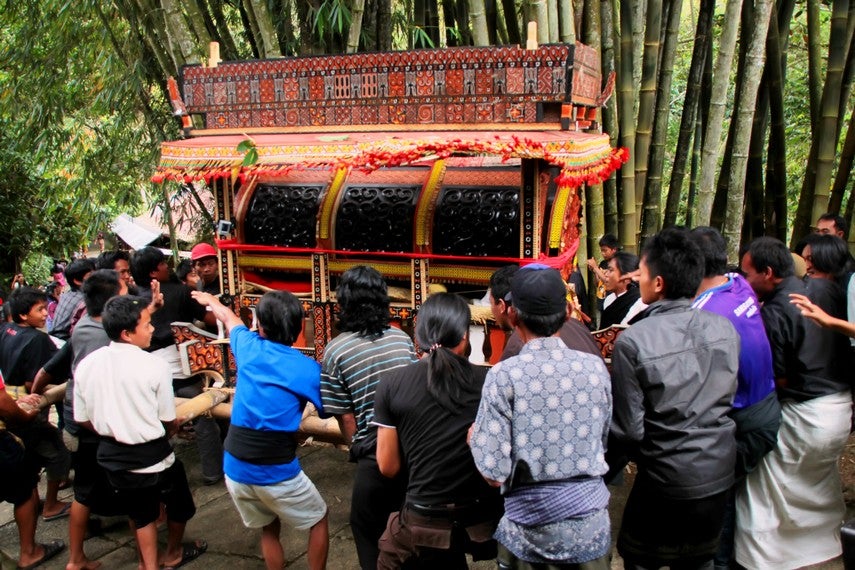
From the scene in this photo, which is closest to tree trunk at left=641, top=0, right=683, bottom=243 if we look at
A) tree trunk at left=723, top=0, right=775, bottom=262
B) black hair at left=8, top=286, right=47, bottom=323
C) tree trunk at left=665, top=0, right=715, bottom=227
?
tree trunk at left=665, top=0, right=715, bottom=227

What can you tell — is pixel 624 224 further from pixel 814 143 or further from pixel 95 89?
pixel 95 89

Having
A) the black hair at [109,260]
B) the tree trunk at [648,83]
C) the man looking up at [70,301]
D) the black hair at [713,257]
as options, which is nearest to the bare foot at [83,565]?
the man looking up at [70,301]

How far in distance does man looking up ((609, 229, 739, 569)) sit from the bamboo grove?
8.99 ft

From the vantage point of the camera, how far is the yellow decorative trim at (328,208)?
503 cm

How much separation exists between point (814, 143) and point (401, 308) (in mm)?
3161

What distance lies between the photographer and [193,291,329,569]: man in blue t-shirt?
2.99m

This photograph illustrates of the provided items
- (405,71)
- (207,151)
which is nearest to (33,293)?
(207,151)

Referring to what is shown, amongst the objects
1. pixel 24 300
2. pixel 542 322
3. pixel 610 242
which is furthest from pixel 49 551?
pixel 610 242

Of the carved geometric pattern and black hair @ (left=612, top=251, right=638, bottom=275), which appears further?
black hair @ (left=612, top=251, right=638, bottom=275)

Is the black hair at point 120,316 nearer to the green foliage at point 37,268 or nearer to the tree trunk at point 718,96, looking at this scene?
the tree trunk at point 718,96

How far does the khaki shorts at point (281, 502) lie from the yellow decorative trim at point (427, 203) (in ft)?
6.60

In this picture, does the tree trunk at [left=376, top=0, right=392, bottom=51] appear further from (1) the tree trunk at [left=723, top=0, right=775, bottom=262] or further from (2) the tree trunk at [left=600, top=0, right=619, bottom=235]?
(1) the tree trunk at [left=723, top=0, right=775, bottom=262]

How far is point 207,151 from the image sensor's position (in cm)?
442

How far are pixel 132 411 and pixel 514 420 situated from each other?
6.44 ft
